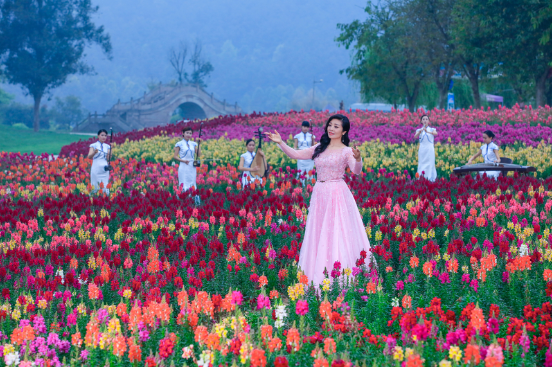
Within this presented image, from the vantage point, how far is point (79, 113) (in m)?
116

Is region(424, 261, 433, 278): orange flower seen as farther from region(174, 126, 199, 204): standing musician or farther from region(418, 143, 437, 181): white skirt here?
region(418, 143, 437, 181): white skirt

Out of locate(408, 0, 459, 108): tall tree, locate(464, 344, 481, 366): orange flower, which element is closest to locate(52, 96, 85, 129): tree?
locate(408, 0, 459, 108): tall tree

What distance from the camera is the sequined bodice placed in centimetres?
631

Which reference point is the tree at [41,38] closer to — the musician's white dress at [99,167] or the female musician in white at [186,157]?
the musician's white dress at [99,167]

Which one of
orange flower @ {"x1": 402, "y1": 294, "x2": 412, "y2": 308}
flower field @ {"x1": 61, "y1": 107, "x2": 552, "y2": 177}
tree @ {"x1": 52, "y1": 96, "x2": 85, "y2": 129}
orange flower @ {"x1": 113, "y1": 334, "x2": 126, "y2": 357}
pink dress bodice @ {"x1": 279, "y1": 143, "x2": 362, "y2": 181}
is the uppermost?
tree @ {"x1": 52, "y1": 96, "x2": 85, "y2": 129}

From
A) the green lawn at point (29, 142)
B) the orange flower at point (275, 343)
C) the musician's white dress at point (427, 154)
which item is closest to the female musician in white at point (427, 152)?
the musician's white dress at point (427, 154)

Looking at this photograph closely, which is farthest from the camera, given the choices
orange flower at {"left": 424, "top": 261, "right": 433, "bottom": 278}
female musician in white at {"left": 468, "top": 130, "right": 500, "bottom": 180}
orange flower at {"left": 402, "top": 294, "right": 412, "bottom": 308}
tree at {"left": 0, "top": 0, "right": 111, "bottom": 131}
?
A: tree at {"left": 0, "top": 0, "right": 111, "bottom": 131}

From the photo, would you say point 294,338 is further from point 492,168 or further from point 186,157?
point 492,168

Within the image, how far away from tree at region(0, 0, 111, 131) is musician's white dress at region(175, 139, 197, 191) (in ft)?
184

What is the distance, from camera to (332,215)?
6.21m

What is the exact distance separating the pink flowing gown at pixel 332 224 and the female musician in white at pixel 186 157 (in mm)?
6152

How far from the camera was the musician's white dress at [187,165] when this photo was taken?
12.1m

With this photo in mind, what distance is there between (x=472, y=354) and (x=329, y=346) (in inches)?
Result: 35.3

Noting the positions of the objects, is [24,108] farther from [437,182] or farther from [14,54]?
[437,182]
